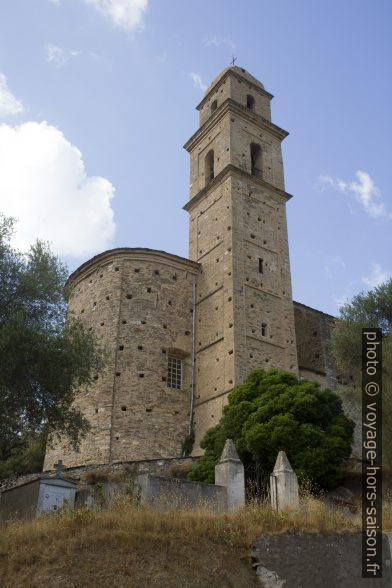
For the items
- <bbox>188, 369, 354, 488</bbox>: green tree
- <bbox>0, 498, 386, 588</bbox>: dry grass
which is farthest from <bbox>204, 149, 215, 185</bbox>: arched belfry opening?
<bbox>0, 498, 386, 588</bbox>: dry grass

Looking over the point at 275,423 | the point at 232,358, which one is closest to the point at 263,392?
the point at 275,423

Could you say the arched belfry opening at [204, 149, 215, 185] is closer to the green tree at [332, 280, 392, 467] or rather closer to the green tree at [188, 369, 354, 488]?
the green tree at [332, 280, 392, 467]

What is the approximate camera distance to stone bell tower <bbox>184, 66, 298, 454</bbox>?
22.2 m

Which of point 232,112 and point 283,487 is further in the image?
point 232,112

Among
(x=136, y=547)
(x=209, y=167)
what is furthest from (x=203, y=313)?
(x=136, y=547)

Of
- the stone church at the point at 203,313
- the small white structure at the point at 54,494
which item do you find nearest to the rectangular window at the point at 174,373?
the stone church at the point at 203,313

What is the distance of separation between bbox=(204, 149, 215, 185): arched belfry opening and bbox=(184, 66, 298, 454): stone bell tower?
0.16 ft

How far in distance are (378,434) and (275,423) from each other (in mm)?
2766

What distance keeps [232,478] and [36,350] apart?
5146mm

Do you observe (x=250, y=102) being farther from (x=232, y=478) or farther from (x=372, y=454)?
(x=232, y=478)

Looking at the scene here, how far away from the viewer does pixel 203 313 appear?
2416 cm

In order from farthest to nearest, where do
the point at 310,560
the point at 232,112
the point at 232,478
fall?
the point at 232,112, the point at 232,478, the point at 310,560

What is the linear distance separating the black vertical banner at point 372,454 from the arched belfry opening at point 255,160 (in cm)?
1105

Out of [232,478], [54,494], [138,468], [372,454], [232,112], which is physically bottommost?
[54,494]
